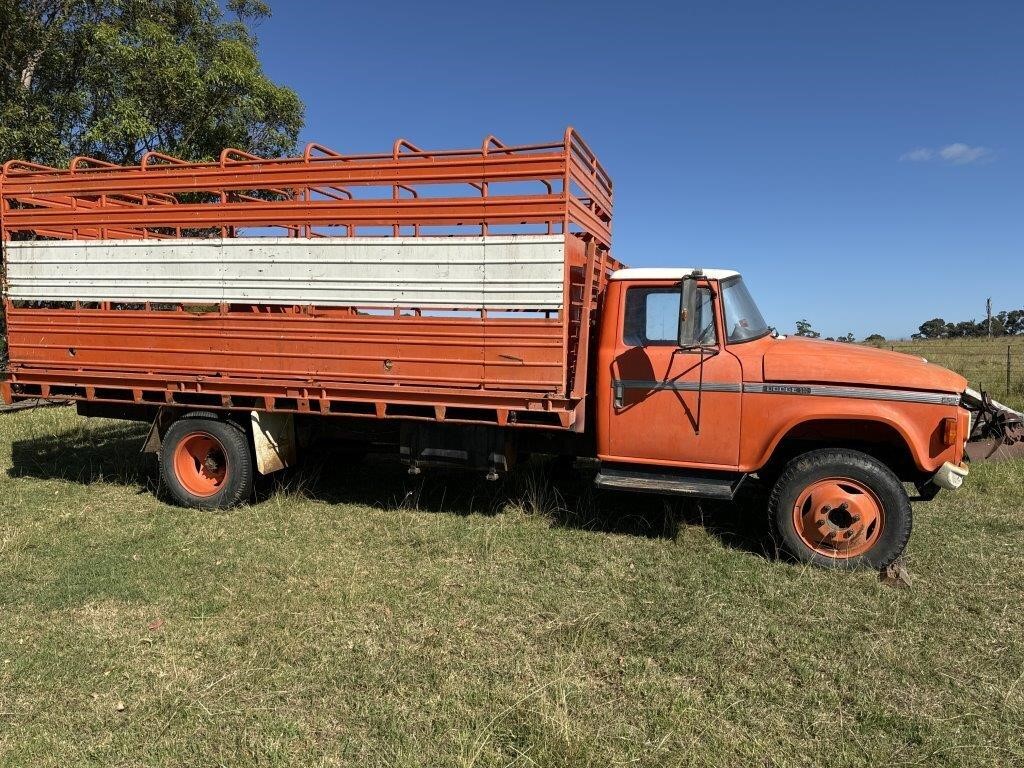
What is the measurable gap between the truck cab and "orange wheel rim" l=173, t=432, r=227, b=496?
360cm

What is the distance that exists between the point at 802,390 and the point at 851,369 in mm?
351

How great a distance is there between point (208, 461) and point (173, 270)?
69.6 inches

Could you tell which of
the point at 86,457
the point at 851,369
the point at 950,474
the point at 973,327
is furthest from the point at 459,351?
the point at 973,327

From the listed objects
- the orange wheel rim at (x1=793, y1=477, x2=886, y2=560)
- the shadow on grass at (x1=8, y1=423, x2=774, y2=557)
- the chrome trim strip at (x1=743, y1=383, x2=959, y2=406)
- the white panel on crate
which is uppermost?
the white panel on crate

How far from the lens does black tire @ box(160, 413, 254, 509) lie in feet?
19.3

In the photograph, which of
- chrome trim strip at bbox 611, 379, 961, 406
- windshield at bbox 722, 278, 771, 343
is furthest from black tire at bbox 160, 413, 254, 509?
windshield at bbox 722, 278, 771, 343

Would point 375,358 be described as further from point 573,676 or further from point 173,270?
point 573,676

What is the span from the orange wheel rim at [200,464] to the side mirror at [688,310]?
421 cm

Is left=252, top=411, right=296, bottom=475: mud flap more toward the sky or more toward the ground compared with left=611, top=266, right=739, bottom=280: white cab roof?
more toward the ground

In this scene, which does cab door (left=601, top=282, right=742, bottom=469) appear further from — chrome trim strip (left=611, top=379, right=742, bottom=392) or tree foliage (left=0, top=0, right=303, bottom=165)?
tree foliage (left=0, top=0, right=303, bottom=165)

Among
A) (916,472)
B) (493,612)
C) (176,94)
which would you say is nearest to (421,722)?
(493,612)

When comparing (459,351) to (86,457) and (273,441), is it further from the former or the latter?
(86,457)

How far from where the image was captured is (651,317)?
4953 millimetres

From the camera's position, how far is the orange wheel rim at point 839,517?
4543mm
